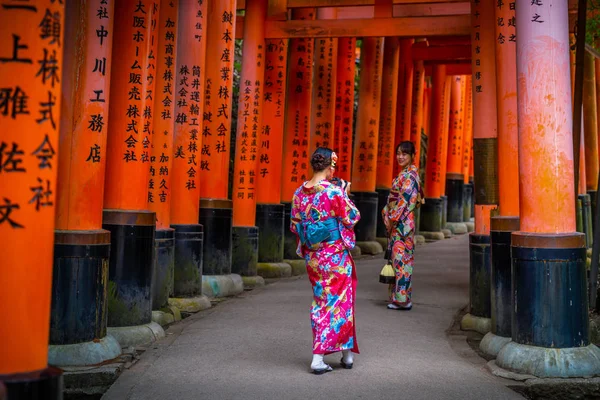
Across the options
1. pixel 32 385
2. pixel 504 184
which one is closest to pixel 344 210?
pixel 504 184

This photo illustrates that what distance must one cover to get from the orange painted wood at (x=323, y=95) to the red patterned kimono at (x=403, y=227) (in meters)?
5.10

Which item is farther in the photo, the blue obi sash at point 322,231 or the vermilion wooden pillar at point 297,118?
the vermilion wooden pillar at point 297,118

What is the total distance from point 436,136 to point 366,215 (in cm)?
486

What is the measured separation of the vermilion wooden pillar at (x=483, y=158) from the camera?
7.32 m

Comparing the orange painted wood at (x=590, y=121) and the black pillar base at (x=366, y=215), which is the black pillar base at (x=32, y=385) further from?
the orange painted wood at (x=590, y=121)

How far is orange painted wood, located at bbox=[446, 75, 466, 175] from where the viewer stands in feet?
71.7

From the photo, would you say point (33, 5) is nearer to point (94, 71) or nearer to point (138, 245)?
point (94, 71)

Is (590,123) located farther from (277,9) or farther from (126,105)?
(126,105)

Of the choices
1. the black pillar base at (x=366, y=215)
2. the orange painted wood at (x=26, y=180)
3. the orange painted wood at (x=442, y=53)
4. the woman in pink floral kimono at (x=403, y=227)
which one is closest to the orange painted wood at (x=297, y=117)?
the black pillar base at (x=366, y=215)

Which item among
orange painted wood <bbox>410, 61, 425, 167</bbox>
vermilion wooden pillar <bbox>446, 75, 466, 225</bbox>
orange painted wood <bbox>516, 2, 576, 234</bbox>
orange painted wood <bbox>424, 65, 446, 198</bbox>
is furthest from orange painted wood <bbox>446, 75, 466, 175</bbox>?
orange painted wood <bbox>516, 2, 576, 234</bbox>

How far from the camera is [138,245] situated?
22.2 feet

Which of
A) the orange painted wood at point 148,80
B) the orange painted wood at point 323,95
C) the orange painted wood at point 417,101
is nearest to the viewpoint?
the orange painted wood at point 148,80

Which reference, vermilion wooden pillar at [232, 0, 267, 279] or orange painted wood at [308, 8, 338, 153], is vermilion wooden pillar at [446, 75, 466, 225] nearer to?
orange painted wood at [308, 8, 338, 153]

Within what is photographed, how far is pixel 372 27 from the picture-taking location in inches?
418
